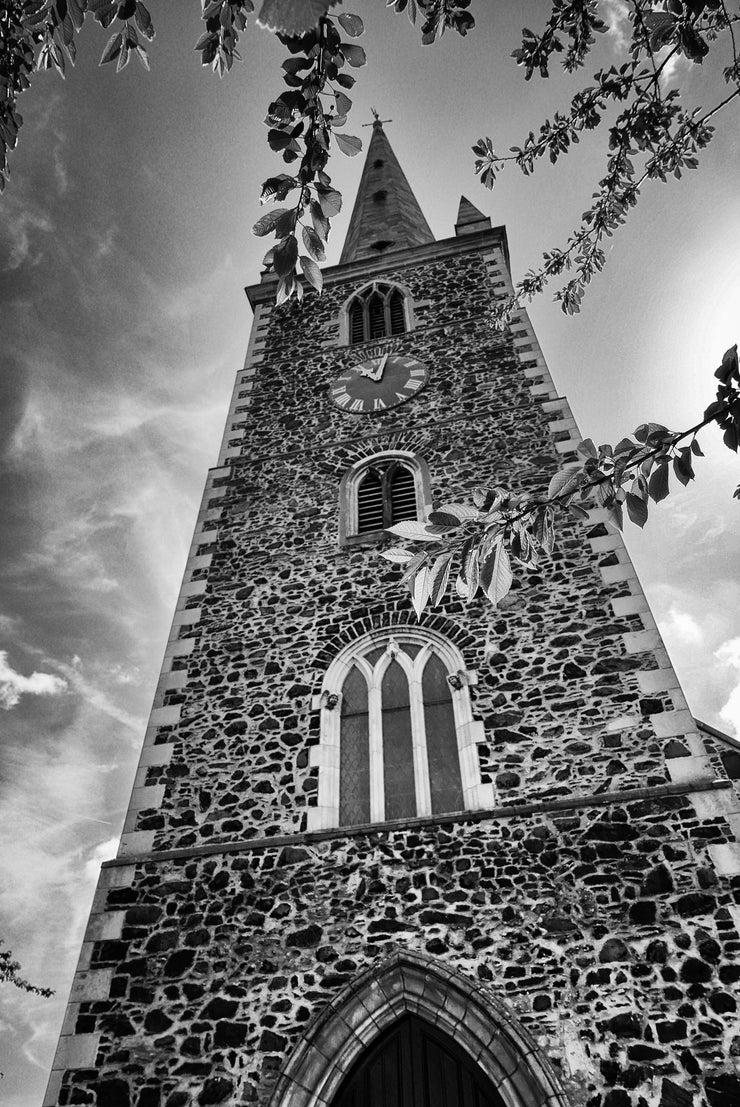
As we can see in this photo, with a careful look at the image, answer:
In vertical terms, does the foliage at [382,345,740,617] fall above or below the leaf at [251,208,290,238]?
below

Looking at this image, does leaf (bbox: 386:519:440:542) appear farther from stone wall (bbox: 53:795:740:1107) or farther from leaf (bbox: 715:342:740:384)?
stone wall (bbox: 53:795:740:1107)

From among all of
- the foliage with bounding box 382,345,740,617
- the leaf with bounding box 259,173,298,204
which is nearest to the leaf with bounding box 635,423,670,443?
the foliage with bounding box 382,345,740,617

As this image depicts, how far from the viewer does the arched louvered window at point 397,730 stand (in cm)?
761

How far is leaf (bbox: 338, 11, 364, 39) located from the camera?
270 centimetres

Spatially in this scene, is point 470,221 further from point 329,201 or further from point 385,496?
point 329,201

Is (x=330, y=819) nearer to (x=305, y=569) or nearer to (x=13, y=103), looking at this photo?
(x=305, y=569)

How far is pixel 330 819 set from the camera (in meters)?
7.45

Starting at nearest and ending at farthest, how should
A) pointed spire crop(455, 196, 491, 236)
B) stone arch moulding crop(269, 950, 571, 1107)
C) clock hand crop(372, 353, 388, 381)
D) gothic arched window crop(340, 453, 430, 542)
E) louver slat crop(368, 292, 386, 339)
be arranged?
stone arch moulding crop(269, 950, 571, 1107), gothic arched window crop(340, 453, 430, 542), clock hand crop(372, 353, 388, 381), louver slat crop(368, 292, 386, 339), pointed spire crop(455, 196, 491, 236)

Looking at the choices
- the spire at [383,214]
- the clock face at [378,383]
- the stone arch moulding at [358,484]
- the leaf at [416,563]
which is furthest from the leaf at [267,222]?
the spire at [383,214]

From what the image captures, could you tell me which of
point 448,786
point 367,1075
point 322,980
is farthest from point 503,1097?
point 448,786

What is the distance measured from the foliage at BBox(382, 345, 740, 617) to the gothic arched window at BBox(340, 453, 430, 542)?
22.6 ft

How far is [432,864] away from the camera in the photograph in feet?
22.1

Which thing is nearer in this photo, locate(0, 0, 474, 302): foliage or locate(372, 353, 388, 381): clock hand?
locate(0, 0, 474, 302): foliage

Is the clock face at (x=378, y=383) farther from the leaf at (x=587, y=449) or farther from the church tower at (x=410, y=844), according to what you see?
the leaf at (x=587, y=449)
